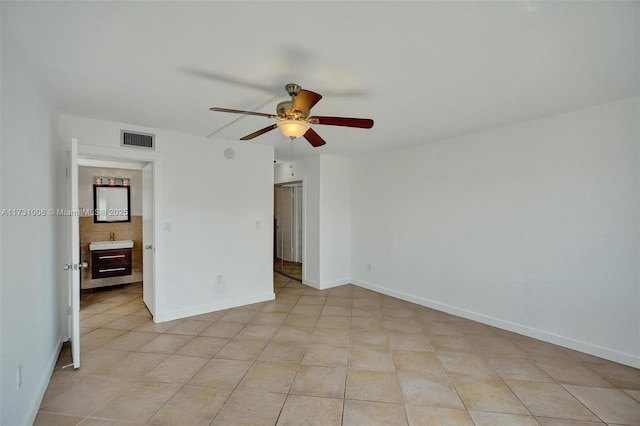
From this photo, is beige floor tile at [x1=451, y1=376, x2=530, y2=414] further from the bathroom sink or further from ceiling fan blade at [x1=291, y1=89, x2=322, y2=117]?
the bathroom sink

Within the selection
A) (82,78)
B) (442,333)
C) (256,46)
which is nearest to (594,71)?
(256,46)

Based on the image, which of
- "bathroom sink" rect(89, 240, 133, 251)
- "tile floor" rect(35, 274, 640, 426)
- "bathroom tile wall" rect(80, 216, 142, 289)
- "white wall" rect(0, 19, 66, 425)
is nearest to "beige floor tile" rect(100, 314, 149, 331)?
"tile floor" rect(35, 274, 640, 426)

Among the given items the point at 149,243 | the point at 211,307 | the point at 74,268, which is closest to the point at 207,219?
the point at 149,243

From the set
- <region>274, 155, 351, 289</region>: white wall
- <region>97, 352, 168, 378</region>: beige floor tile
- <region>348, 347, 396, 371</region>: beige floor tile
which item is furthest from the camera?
<region>274, 155, 351, 289</region>: white wall

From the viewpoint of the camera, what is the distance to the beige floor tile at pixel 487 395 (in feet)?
6.38

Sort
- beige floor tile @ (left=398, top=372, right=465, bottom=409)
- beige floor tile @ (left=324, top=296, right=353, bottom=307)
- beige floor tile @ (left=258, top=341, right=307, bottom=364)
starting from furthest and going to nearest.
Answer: beige floor tile @ (left=324, top=296, right=353, bottom=307), beige floor tile @ (left=258, top=341, right=307, bottom=364), beige floor tile @ (left=398, top=372, right=465, bottom=409)

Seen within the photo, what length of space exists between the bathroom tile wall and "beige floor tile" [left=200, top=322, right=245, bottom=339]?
274 centimetres

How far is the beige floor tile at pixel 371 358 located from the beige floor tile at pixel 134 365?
1.75 m

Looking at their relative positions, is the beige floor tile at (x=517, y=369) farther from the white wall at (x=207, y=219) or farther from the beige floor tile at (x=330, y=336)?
the white wall at (x=207, y=219)

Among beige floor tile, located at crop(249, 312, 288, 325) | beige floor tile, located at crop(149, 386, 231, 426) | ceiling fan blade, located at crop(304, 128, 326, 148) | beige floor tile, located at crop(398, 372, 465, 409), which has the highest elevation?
ceiling fan blade, located at crop(304, 128, 326, 148)

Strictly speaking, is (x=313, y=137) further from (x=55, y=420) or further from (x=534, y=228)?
(x=55, y=420)

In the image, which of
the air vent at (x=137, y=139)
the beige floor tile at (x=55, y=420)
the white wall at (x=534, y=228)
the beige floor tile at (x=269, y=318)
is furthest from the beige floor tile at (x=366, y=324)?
the air vent at (x=137, y=139)

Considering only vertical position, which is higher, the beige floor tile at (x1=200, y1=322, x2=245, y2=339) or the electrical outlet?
the electrical outlet

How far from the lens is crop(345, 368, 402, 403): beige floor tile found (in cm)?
205
